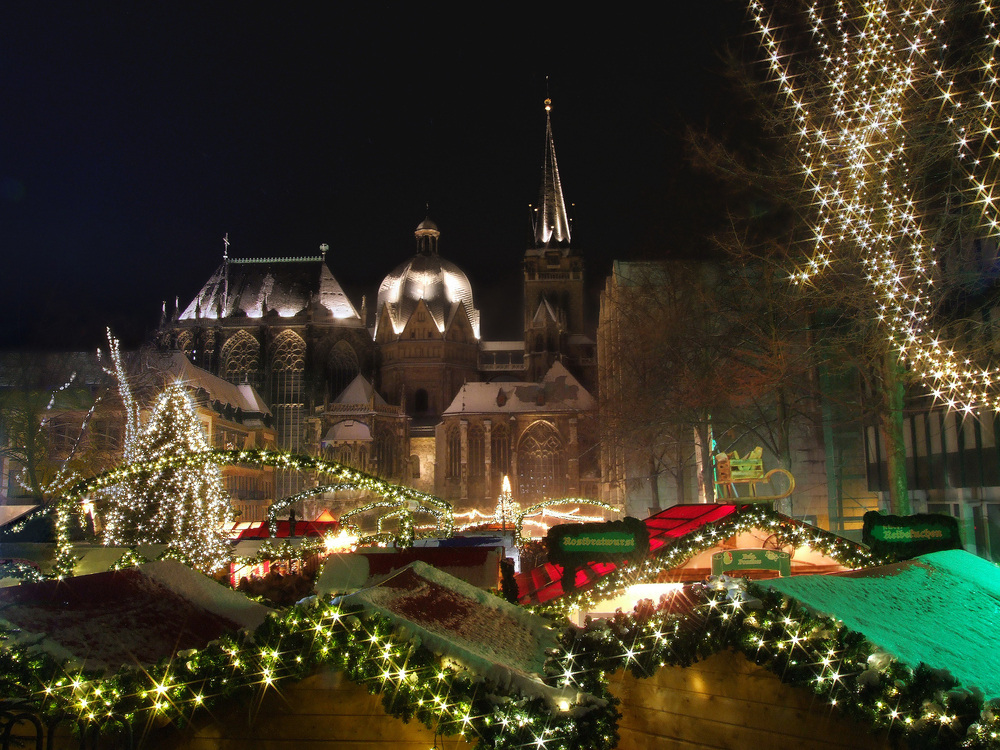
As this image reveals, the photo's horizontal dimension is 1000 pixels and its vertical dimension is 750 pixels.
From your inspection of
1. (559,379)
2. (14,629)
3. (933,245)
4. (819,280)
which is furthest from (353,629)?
(559,379)

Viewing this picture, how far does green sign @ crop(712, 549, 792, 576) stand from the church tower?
187 ft

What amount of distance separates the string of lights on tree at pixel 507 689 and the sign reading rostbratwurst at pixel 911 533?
10.3 feet

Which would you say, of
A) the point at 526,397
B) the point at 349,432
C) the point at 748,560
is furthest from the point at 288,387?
the point at 748,560

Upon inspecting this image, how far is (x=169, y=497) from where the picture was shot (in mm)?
19062

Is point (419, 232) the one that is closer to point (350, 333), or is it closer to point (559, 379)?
point (350, 333)

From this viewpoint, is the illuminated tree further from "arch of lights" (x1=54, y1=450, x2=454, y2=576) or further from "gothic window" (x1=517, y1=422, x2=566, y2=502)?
"gothic window" (x1=517, y1=422, x2=566, y2=502)

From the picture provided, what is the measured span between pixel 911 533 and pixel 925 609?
2953 millimetres

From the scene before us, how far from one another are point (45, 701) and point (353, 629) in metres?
1.37

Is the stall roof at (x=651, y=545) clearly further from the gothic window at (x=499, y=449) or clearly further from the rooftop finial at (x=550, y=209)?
the rooftop finial at (x=550, y=209)

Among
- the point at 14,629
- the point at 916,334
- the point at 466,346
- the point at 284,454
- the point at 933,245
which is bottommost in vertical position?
the point at 14,629

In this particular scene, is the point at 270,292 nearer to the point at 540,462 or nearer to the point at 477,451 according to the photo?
the point at 477,451

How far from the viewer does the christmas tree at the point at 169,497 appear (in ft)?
60.2

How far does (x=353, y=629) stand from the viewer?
363 cm

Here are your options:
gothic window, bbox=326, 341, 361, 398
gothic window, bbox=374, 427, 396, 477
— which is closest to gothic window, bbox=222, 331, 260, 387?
gothic window, bbox=326, 341, 361, 398
